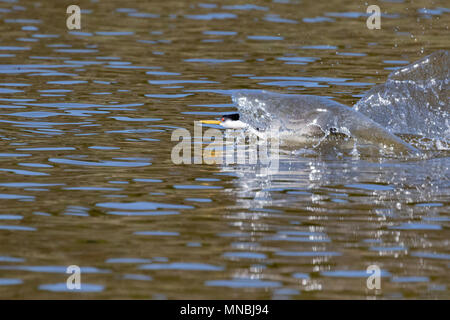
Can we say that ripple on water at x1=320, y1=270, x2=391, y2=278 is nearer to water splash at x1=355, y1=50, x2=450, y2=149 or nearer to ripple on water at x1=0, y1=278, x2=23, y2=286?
ripple on water at x1=0, y1=278, x2=23, y2=286

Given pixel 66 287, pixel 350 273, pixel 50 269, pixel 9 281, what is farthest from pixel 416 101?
pixel 9 281

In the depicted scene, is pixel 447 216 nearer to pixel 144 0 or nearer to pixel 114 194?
pixel 114 194

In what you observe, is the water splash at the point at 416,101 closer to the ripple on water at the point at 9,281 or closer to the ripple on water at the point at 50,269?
the ripple on water at the point at 50,269

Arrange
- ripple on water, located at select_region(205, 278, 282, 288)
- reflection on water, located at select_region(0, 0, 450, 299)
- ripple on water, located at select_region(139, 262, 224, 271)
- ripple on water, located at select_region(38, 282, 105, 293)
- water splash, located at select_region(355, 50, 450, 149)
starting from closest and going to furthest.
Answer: ripple on water, located at select_region(38, 282, 105, 293) < ripple on water, located at select_region(205, 278, 282, 288) < reflection on water, located at select_region(0, 0, 450, 299) < ripple on water, located at select_region(139, 262, 224, 271) < water splash, located at select_region(355, 50, 450, 149)

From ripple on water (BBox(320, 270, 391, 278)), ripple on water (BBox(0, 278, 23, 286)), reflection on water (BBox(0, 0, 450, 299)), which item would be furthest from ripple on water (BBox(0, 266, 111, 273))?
ripple on water (BBox(320, 270, 391, 278))

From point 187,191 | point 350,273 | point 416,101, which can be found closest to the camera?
point 350,273

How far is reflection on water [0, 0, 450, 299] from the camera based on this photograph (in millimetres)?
6789

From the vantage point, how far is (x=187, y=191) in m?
9.02

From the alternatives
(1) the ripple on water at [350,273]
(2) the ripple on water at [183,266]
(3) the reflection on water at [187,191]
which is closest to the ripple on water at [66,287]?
(3) the reflection on water at [187,191]

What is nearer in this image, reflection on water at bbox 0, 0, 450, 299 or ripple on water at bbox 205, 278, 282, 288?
ripple on water at bbox 205, 278, 282, 288

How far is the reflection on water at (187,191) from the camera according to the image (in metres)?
6.79

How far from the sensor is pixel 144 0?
23203 mm

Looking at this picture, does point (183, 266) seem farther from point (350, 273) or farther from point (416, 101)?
point (416, 101)
